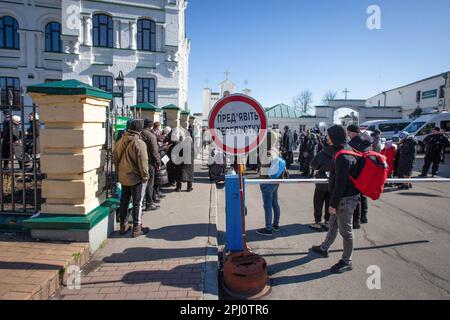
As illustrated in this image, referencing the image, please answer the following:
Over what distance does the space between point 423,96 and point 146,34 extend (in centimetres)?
3797

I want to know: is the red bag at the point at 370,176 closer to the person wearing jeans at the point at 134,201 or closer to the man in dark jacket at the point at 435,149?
the person wearing jeans at the point at 134,201

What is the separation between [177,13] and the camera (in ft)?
73.7

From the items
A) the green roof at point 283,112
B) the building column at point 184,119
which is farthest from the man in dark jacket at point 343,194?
the green roof at point 283,112

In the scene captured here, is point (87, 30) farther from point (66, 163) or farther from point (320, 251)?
point (320, 251)

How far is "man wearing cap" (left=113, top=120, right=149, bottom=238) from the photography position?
5.02 metres

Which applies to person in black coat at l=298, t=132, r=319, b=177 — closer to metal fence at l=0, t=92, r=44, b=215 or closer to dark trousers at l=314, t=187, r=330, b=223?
dark trousers at l=314, t=187, r=330, b=223

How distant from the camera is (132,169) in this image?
5039 millimetres

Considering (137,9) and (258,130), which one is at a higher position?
(137,9)

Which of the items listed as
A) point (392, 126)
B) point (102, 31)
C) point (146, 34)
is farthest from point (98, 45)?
point (392, 126)

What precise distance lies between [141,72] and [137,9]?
4.32 m

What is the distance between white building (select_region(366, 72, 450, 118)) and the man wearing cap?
3754 centimetres

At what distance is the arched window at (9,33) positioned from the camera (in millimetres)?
21891
